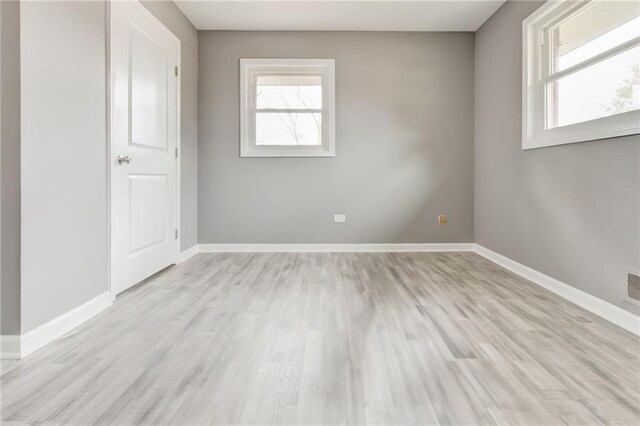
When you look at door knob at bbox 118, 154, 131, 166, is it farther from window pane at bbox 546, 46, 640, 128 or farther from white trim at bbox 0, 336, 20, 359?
window pane at bbox 546, 46, 640, 128

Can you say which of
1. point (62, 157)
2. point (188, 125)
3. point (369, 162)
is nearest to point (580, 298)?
point (369, 162)

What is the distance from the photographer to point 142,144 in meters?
2.71

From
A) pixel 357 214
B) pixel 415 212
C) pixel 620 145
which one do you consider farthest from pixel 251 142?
pixel 620 145

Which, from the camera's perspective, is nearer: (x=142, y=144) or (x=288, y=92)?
(x=142, y=144)

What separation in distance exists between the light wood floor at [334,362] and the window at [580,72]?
123 centimetres

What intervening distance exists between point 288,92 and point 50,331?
3.29m

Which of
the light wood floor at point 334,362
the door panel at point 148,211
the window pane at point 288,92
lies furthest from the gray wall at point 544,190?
the door panel at point 148,211

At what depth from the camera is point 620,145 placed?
6.49ft

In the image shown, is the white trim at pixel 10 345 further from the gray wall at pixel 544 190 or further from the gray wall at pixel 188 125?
the gray wall at pixel 544 190

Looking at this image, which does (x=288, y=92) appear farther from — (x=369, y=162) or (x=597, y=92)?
(x=597, y=92)

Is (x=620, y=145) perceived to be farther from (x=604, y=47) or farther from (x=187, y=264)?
(x=187, y=264)

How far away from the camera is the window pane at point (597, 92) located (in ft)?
6.52

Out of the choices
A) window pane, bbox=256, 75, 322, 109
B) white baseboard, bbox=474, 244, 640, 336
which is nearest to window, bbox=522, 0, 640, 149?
white baseboard, bbox=474, 244, 640, 336

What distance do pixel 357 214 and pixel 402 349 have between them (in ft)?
8.24
